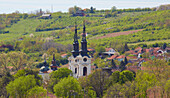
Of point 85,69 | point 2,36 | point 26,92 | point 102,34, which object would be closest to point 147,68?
point 85,69

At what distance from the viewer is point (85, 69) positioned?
286ft

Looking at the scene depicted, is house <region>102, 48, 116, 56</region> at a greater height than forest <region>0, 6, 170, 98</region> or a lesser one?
lesser

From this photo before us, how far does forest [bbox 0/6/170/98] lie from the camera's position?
2721 inches

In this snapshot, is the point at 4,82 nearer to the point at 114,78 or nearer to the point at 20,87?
the point at 20,87

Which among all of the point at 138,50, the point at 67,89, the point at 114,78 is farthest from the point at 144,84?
the point at 138,50

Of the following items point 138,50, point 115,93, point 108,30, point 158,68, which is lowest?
point 138,50

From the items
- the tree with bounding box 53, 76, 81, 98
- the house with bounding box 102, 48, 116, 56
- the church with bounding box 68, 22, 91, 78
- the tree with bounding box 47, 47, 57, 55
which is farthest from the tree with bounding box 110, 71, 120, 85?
the house with bounding box 102, 48, 116, 56

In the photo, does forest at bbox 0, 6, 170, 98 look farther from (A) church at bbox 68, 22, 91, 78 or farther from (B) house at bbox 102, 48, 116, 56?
(A) church at bbox 68, 22, 91, 78

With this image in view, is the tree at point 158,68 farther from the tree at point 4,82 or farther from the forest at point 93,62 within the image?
the tree at point 4,82

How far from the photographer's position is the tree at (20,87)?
226 feet

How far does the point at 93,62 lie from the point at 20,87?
176 feet

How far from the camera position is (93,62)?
122000 millimetres

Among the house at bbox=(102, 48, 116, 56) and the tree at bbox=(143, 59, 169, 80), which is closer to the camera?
the tree at bbox=(143, 59, 169, 80)

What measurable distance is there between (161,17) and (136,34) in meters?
22.8
